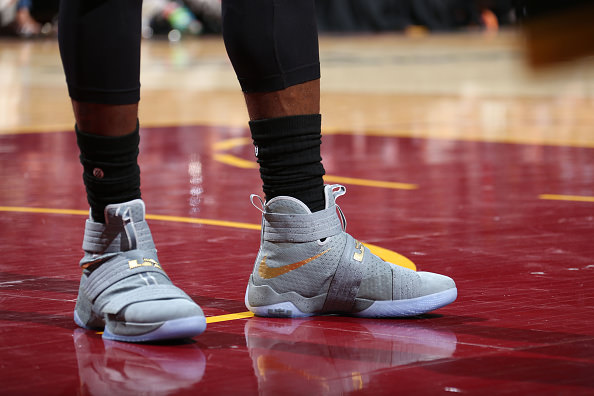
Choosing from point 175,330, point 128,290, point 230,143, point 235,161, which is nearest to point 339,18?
point 230,143

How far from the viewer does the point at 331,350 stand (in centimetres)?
123

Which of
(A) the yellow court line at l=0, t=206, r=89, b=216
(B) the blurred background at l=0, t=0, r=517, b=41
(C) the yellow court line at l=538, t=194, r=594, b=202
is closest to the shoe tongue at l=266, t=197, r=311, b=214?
(A) the yellow court line at l=0, t=206, r=89, b=216

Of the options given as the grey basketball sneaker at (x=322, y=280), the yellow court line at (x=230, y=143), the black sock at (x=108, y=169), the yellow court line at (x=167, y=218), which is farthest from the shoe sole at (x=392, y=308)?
the yellow court line at (x=230, y=143)

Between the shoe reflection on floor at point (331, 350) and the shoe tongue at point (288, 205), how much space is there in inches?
6.1

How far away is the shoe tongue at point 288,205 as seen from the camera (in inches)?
55.6

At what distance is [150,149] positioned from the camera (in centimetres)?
415

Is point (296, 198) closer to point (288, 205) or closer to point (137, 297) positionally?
point (288, 205)

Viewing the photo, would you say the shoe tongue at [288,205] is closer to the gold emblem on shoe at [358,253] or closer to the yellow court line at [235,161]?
the gold emblem on shoe at [358,253]

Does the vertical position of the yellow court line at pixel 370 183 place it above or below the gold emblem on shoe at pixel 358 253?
below

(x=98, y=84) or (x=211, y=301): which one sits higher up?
(x=98, y=84)

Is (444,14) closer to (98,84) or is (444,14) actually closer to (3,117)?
(3,117)

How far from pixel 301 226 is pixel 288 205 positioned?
0.12 ft

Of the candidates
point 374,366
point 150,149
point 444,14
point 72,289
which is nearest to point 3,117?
point 150,149

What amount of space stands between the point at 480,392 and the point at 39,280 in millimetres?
933
